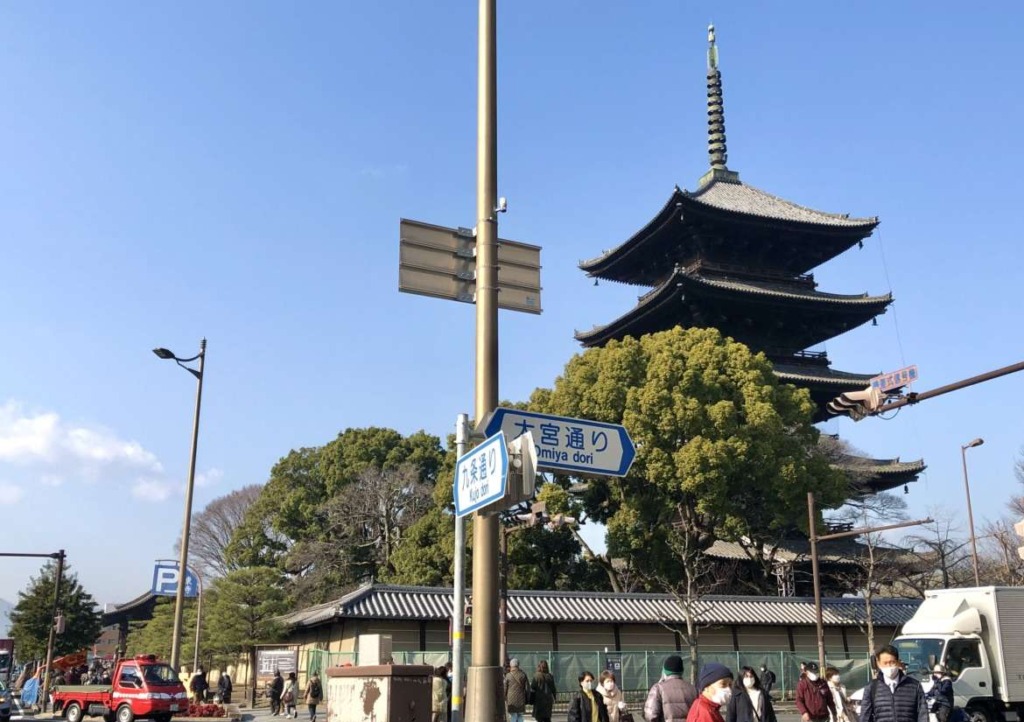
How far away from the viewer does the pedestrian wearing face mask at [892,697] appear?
368 inches

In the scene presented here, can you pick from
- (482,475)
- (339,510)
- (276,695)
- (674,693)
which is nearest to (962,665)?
(674,693)

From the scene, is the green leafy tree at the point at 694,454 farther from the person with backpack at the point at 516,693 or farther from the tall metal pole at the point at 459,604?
the tall metal pole at the point at 459,604

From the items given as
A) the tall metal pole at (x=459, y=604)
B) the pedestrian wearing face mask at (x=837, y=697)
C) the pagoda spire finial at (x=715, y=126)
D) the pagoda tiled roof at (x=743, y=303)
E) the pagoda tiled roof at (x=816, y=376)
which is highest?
the pagoda spire finial at (x=715, y=126)

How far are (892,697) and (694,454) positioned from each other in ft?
83.6

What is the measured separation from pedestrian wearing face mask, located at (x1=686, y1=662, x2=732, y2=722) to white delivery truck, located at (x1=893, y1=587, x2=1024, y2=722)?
15.6m

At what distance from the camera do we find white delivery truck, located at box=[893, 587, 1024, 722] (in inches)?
807

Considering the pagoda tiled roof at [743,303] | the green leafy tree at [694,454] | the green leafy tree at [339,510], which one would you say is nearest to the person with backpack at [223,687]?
the green leafy tree at [339,510]

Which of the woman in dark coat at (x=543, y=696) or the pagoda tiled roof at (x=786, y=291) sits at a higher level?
the pagoda tiled roof at (x=786, y=291)

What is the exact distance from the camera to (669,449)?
119 ft

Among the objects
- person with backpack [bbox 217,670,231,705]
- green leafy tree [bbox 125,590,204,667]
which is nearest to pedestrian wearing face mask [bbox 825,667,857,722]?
person with backpack [bbox 217,670,231,705]

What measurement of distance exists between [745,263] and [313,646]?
3148 centimetres

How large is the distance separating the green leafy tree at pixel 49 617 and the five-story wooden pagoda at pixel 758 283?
1420 inches

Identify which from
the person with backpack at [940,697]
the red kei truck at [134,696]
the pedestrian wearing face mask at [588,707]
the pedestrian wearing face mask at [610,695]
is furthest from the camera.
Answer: the red kei truck at [134,696]

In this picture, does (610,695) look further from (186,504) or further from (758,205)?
(758,205)
